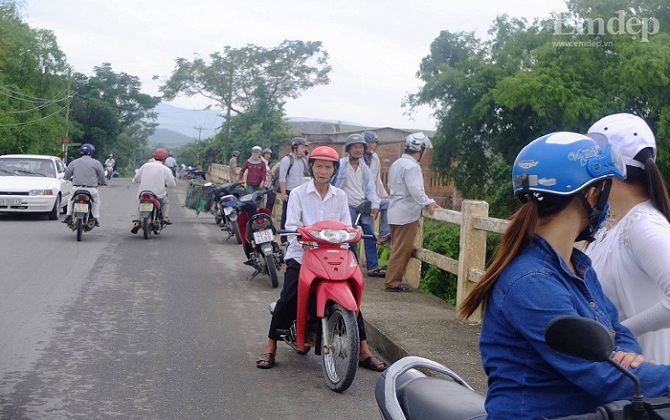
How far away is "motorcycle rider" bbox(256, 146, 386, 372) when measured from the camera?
6.77 meters

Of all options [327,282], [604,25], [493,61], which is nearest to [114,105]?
[493,61]

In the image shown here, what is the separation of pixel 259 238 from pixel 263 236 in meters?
0.06

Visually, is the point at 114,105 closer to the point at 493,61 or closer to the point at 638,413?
the point at 493,61

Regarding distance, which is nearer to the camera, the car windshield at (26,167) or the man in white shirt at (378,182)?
the man in white shirt at (378,182)

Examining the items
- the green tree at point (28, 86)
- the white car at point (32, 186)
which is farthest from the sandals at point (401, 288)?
the green tree at point (28, 86)

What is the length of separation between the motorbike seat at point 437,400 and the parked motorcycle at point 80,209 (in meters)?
13.4

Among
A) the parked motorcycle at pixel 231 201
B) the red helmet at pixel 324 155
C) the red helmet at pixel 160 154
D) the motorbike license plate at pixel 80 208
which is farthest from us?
the red helmet at pixel 160 154

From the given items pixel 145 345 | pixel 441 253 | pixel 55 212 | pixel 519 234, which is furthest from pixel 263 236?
pixel 55 212

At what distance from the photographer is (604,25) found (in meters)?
30.5

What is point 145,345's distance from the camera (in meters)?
7.65

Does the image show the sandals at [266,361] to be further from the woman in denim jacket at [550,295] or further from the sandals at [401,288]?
the woman in denim jacket at [550,295]

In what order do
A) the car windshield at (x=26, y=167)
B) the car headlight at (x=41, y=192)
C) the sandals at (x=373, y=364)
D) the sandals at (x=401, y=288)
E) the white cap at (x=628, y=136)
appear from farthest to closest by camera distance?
the car windshield at (x=26, y=167) < the car headlight at (x=41, y=192) < the sandals at (x=401, y=288) < the sandals at (x=373, y=364) < the white cap at (x=628, y=136)

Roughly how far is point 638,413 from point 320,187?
16.7 feet

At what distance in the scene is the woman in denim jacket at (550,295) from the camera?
227 cm
